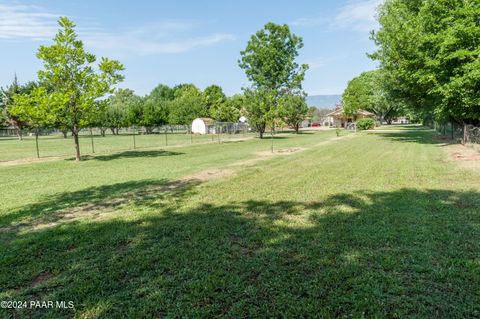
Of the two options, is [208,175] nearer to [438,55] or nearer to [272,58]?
[438,55]

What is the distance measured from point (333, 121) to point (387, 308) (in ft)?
315

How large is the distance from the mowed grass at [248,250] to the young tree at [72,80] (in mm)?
9368

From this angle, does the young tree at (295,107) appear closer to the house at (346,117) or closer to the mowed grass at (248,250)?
the house at (346,117)

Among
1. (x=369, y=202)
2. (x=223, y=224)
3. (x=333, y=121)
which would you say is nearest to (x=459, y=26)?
(x=369, y=202)

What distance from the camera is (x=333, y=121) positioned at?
93.9m

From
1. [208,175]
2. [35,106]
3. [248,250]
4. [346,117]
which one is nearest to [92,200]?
[208,175]

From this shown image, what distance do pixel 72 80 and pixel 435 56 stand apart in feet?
74.5

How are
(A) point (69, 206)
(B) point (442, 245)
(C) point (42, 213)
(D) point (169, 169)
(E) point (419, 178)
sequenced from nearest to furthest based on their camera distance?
(B) point (442, 245), (C) point (42, 213), (A) point (69, 206), (E) point (419, 178), (D) point (169, 169)

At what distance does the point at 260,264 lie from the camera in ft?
13.6

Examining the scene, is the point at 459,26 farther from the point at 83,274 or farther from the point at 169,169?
the point at 83,274

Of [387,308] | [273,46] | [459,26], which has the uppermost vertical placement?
[273,46]

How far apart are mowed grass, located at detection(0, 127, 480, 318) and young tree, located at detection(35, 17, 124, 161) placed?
9.37 metres

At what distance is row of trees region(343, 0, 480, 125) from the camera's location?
17.1 m

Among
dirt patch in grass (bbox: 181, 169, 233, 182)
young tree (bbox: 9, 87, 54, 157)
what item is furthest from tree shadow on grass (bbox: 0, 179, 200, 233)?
young tree (bbox: 9, 87, 54, 157)
